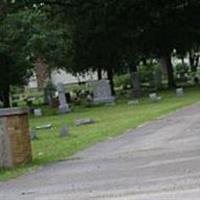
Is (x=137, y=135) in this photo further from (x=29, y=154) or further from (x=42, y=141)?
(x=29, y=154)

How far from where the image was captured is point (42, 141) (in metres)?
22.4

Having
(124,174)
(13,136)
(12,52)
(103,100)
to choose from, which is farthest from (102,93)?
(124,174)

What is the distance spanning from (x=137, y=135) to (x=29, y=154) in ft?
18.5

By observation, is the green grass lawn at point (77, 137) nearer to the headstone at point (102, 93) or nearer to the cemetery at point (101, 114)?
the cemetery at point (101, 114)

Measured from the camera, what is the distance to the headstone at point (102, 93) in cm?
4322

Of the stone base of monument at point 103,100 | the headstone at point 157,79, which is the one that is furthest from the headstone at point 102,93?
the headstone at point 157,79

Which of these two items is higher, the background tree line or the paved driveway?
the background tree line

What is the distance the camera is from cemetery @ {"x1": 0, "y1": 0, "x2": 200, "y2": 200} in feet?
40.8

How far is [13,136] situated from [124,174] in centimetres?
337

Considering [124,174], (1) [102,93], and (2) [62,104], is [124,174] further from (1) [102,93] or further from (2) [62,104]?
(1) [102,93]

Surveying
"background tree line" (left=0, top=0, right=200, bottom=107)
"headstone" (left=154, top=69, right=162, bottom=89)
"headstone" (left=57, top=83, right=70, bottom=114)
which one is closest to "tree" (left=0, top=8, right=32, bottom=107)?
"background tree line" (left=0, top=0, right=200, bottom=107)

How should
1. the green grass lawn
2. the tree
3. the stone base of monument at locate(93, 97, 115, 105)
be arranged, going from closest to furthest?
1. the green grass lawn
2. the tree
3. the stone base of monument at locate(93, 97, 115, 105)

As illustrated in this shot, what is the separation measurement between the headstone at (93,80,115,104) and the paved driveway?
23419mm

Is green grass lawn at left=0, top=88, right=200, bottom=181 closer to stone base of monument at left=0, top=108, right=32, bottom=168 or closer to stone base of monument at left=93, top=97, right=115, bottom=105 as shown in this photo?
stone base of monument at left=0, top=108, right=32, bottom=168
